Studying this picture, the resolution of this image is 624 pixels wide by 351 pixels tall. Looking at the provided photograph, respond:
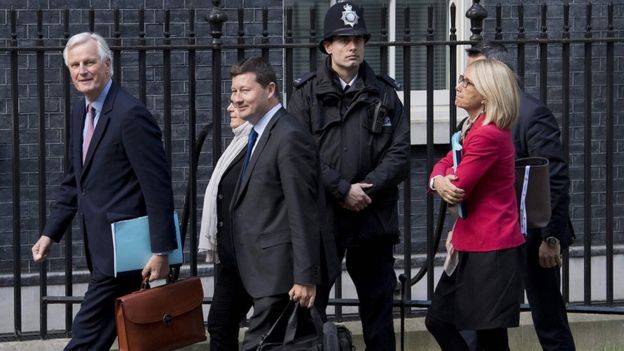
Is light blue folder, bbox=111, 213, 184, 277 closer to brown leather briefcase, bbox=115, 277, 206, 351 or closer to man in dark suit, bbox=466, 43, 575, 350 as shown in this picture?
brown leather briefcase, bbox=115, 277, 206, 351

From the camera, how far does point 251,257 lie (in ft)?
21.3

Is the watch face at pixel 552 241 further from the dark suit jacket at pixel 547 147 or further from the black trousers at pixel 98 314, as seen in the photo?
the black trousers at pixel 98 314

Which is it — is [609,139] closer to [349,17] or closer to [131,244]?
[349,17]

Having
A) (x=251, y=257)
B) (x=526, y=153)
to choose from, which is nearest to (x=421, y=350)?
(x=526, y=153)

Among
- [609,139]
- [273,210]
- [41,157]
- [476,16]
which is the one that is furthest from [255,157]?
[609,139]

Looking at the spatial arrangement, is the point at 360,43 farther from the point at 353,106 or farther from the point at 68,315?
the point at 68,315

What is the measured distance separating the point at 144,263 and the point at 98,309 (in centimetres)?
30

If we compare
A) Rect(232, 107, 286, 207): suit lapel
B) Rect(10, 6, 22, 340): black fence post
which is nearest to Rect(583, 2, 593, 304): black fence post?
Rect(232, 107, 286, 207): suit lapel

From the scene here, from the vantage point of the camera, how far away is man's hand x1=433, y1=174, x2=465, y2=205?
6.66 metres

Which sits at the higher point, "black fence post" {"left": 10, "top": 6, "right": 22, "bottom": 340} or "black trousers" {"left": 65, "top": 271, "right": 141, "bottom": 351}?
"black fence post" {"left": 10, "top": 6, "right": 22, "bottom": 340}

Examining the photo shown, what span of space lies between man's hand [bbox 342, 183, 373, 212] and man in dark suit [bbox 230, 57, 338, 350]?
2.08 ft

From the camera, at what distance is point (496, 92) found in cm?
668

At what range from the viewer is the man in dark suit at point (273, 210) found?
20.7 ft

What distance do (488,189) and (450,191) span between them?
19cm
